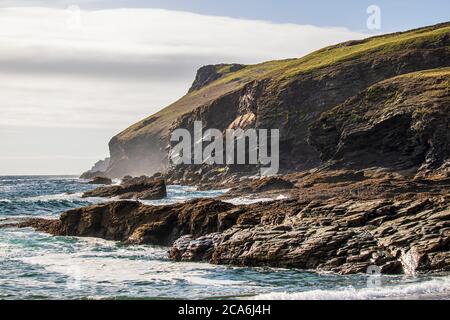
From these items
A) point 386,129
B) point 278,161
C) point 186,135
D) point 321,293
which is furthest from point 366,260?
point 186,135

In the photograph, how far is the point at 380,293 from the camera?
24.8m

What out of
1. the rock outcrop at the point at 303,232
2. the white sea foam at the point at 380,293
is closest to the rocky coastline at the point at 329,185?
the rock outcrop at the point at 303,232

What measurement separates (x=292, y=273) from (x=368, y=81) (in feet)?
280

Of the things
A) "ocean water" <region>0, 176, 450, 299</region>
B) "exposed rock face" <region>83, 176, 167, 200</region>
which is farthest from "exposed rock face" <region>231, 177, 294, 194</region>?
"ocean water" <region>0, 176, 450, 299</region>

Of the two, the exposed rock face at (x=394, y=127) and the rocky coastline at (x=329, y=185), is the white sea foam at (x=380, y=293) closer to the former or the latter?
the rocky coastline at (x=329, y=185)

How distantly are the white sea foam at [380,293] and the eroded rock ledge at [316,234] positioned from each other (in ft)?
10.9

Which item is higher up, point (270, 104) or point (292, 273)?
point (270, 104)

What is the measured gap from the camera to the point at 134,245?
42.2 meters

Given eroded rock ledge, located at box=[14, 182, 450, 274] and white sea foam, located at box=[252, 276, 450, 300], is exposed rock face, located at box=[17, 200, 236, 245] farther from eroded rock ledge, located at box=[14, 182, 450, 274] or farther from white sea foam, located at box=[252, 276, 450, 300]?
white sea foam, located at box=[252, 276, 450, 300]

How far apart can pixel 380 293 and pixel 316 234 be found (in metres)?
8.60

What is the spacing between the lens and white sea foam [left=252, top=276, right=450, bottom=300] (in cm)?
2422

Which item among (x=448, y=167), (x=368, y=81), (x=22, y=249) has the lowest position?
(x=22, y=249)

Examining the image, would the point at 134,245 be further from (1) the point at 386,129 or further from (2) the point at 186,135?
(2) the point at 186,135

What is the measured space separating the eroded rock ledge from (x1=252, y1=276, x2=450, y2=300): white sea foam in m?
3.31
